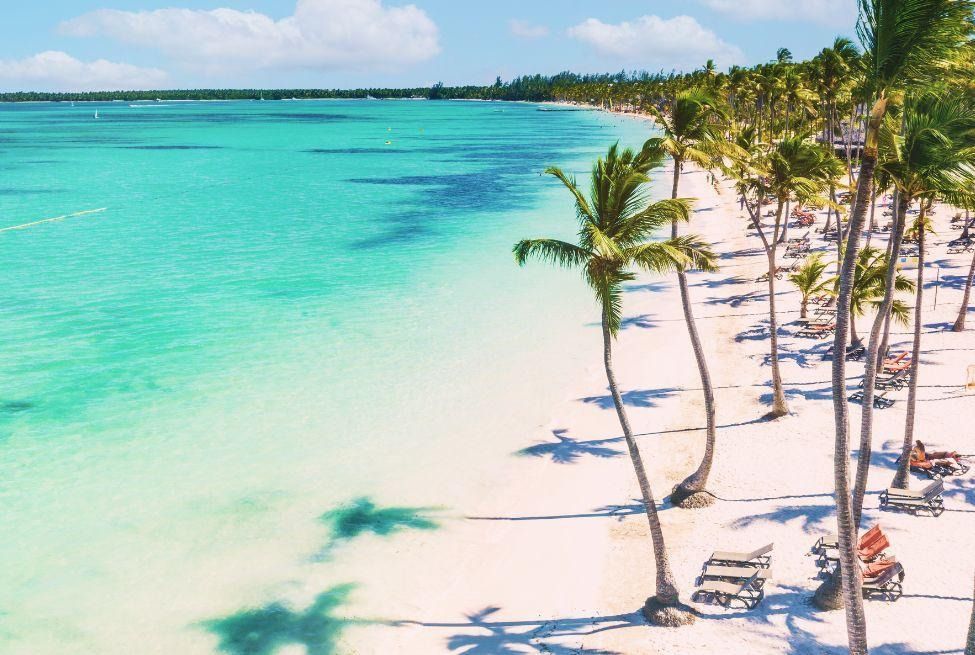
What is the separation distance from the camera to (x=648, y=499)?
14.1 meters

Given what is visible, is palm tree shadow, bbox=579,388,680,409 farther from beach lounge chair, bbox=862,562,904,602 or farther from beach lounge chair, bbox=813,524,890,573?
beach lounge chair, bbox=862,562,904,602

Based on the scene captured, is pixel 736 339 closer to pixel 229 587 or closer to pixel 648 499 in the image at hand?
pixel 648 499

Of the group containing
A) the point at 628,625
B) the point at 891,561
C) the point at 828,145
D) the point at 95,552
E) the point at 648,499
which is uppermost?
the point at 828,145

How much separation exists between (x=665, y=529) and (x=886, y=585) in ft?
15.4

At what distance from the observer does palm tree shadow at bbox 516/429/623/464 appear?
22.0m

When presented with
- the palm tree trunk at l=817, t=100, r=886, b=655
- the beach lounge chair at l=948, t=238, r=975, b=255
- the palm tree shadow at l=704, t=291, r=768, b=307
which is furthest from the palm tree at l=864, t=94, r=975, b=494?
the beach lounge chair at l=948, t=238, r=975, b=255

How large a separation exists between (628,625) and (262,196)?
246 ft

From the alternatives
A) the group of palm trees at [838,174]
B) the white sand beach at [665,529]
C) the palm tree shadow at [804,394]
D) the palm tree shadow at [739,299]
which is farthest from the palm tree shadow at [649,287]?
the group of palm trees at [838,174]

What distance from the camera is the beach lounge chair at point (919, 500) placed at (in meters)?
16.9

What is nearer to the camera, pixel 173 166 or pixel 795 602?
pixel 795 602

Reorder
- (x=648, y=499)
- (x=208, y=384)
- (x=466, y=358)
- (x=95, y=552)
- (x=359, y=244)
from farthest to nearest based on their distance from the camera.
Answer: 1. (x=359, y=244)
2. (x=466, y=358)
3. (x=208, y=384)
4. (x=95, y=552)
5. (x=648, y=499)

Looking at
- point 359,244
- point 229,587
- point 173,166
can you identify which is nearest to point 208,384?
point 229,587

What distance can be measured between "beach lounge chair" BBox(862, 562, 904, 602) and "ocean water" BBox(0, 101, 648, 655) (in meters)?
10.2

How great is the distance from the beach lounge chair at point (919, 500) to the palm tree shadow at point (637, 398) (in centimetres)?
881
